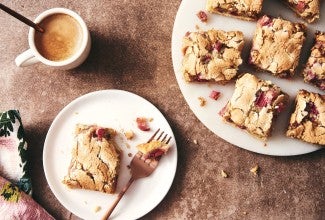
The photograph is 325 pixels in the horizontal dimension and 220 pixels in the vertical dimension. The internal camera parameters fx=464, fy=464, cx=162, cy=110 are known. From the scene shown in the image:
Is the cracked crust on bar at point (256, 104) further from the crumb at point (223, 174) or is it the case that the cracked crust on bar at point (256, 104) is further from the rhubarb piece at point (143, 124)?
the rhubarb piece at point (143, 124)

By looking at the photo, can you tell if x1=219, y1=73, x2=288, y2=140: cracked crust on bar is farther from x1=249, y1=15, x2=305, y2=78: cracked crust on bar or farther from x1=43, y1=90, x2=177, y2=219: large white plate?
x1=43, y1=90, x2=177, y2=219: large white plate

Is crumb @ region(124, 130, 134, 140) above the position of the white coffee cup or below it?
below

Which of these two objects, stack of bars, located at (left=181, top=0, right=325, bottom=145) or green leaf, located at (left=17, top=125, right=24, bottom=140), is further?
green leaf, located at (left=17, top=125, right=24, bottom=140)

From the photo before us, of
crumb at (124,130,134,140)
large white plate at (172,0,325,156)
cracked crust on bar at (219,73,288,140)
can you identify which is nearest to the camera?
cracked crust on bar at (219,73,288,140)

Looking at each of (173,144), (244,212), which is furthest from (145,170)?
(244,212)

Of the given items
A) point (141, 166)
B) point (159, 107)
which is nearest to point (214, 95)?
point (159, 107)

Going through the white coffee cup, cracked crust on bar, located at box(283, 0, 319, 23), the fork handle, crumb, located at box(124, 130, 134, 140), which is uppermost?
cracked crust on bar, located at box(283, 0, 319, 23)

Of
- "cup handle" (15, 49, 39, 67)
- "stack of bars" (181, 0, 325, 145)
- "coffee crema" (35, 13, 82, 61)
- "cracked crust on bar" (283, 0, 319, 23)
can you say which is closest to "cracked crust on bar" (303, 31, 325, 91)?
"stack of bars" (181, 0, 325, 145)

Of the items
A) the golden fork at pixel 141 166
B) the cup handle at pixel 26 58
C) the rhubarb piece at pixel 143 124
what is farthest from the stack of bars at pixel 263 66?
the cup handle at pixel 26 58
